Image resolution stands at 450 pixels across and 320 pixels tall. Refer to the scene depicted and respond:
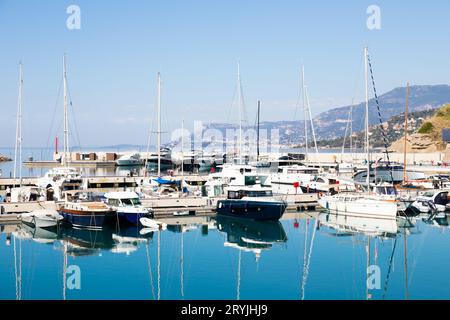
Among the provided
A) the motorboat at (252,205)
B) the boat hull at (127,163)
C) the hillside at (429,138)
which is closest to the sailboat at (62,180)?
the motorboat at (252,205)

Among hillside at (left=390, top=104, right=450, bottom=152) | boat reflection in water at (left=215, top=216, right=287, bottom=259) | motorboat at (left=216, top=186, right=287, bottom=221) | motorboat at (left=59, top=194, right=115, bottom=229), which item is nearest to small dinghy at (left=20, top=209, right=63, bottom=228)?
motorboat at (left=59, top=194, right=115, bottom=229)

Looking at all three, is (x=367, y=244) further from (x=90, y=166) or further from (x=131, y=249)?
(x=90, y=166)

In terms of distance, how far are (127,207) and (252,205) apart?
814 centimetres

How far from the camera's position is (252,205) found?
37.4 meters

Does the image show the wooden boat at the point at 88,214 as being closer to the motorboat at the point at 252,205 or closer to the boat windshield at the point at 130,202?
the boat windshield at the point at 130,202

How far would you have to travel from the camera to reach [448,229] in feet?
119

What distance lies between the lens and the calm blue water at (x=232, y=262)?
72.5 ft

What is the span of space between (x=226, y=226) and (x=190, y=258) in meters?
9.39

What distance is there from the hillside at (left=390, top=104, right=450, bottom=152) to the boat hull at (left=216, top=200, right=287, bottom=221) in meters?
69.4

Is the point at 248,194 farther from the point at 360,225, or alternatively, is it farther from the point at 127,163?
the point at 127,163

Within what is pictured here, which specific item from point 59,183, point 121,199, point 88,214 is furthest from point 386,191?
point 59,183

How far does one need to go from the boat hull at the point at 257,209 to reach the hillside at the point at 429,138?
6944 centimetres
